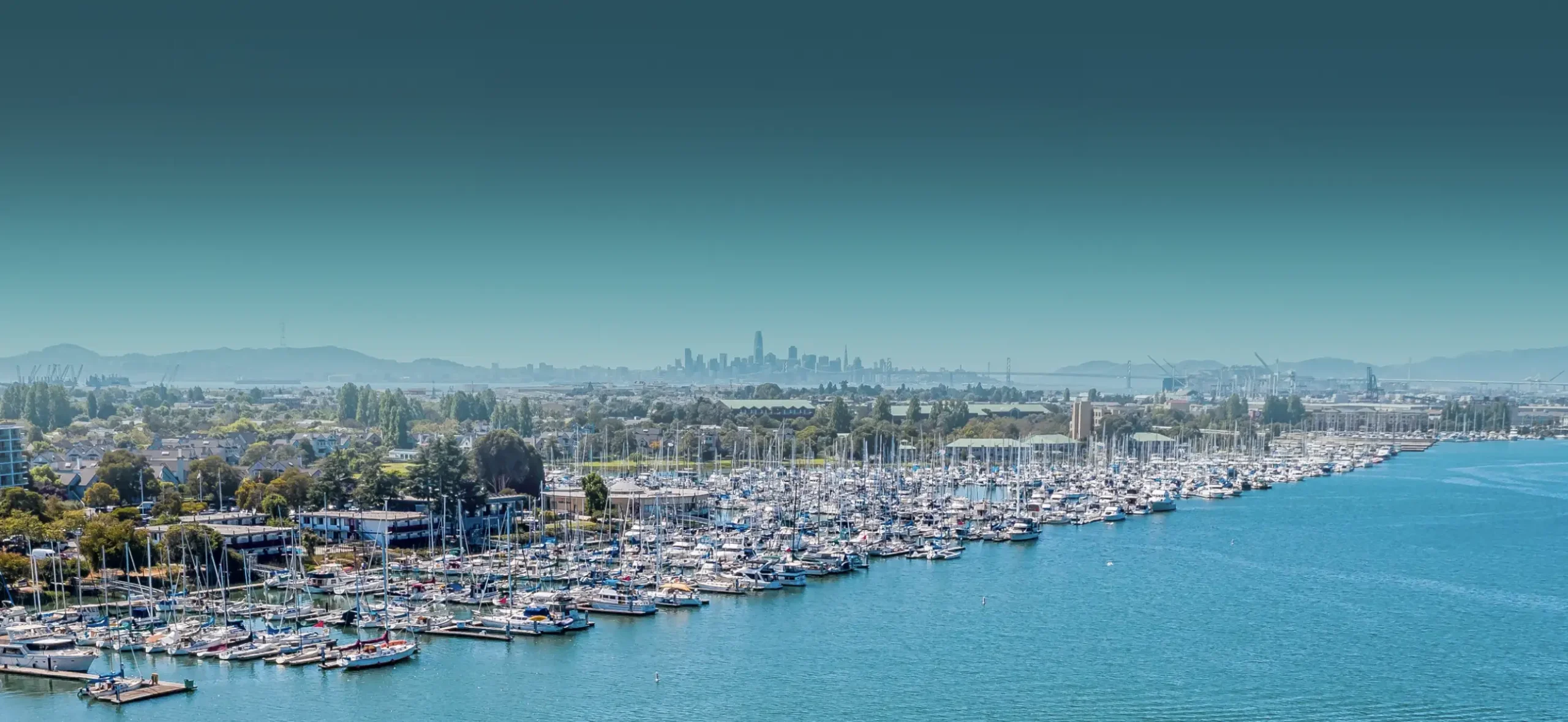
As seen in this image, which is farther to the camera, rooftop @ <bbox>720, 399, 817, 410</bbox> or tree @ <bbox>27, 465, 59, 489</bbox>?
rooftop @ <bbox>720, 399, 817, 410</bbox>

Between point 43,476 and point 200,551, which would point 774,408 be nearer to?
point 43,476

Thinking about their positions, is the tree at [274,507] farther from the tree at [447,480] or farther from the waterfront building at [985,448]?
the waterfront building at [985,448]

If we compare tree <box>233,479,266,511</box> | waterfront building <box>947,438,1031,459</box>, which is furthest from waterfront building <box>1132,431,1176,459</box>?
tree <box>233,479,266,511</box>

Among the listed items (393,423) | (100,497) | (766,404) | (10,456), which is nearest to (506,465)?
(100,497)

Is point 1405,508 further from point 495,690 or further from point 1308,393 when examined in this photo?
point 1308,393

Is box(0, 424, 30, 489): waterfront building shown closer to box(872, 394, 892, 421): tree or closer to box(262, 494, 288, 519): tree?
box(262, 494, 288, 519): tree
